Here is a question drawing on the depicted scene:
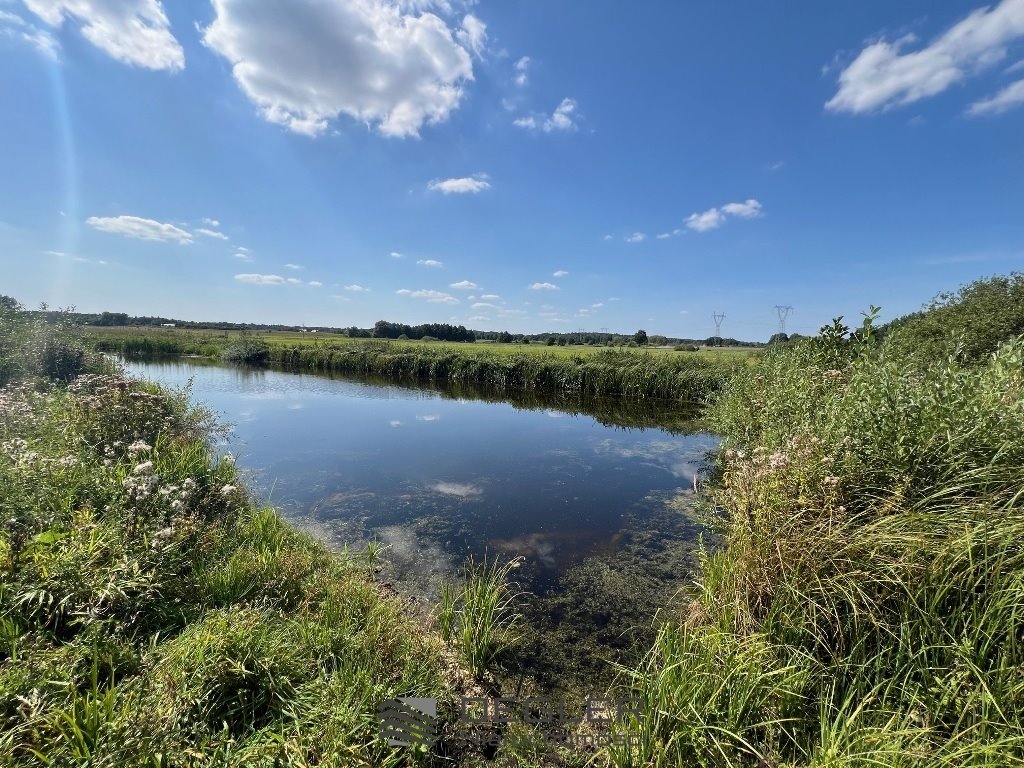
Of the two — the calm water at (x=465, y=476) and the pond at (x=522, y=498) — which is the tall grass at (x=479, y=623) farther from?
the calm water at (x=465, y=476)

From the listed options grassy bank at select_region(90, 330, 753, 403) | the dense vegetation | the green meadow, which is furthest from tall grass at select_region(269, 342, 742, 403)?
the dense vegetation

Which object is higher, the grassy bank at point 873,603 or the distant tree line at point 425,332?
the distant tree line at point 425,332

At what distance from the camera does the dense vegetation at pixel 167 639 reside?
92.0 inches

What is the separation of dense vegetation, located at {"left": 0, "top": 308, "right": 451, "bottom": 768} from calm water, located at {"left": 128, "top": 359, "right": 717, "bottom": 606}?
1.97 meters

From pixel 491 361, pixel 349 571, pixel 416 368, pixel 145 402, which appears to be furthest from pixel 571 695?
pixel 416 368

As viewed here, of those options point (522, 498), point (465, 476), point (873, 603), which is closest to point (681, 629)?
point (873, 603)

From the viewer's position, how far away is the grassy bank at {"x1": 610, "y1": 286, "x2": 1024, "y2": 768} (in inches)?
96.0

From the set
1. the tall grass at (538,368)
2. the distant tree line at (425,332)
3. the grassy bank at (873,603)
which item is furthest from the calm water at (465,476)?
the distant tree line at (425,332)

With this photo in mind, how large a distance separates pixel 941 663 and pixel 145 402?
33.3 ft

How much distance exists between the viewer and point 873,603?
2918 mm

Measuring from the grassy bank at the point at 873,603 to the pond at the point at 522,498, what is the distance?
1.43 meters

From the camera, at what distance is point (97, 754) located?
2139mm

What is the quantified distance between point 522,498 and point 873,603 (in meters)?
6.75

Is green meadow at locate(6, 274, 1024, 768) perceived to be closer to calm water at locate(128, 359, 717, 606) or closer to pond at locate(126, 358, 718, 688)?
pond at locate(126, 358, 718, 688)
